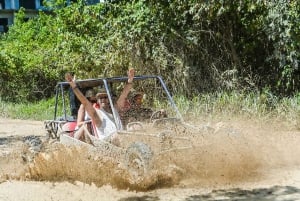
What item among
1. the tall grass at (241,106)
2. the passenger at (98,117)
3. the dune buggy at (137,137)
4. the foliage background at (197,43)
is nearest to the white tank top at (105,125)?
the passenger at (98,117)

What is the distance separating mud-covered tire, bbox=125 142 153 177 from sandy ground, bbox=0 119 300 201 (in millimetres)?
88

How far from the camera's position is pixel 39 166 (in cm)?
700

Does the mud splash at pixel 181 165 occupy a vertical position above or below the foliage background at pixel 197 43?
below

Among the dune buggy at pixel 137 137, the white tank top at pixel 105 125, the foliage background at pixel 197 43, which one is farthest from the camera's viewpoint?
the foliage background at pixel 197 43

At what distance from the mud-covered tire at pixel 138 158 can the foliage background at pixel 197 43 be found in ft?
17.2

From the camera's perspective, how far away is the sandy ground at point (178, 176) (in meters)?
5.79

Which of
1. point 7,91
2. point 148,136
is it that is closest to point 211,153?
point 148,136

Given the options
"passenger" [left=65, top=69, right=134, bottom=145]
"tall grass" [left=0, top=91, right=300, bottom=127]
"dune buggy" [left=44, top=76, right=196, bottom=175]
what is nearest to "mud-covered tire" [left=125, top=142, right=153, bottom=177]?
"dune buggy" [left=44, top=76, right=196, bottom=175]

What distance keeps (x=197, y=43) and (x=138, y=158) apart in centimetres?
659

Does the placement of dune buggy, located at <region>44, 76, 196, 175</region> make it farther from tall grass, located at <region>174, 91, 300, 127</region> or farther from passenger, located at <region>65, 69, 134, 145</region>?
tall grass, located at <region>174, 91, 300, 127</region>

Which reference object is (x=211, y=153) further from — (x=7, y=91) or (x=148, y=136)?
(x=7, y=91)

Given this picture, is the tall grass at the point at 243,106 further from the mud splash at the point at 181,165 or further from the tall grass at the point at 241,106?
the mud splash at the point at 181,165

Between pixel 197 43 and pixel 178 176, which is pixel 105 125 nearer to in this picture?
pixel 178 176

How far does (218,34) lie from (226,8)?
3.40 feet
